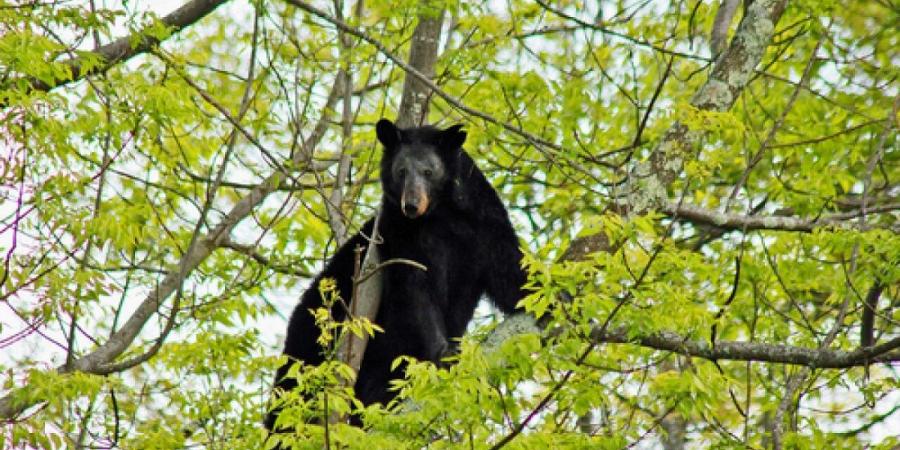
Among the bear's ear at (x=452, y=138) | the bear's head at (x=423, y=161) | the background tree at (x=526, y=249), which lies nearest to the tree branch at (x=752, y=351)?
the background tree at (x=526, y=249)

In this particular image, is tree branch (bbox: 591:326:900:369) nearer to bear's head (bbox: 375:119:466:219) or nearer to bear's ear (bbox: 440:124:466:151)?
bear's head (bbox: 375:119:466:219)

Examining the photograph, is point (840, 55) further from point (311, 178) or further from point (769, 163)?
point (311, 178)

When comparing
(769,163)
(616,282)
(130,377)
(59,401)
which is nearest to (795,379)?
(616,282)

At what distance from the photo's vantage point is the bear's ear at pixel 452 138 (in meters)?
9.34

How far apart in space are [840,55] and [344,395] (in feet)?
28.4

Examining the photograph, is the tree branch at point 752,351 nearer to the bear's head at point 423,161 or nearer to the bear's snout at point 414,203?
the bear's snout at point 414,203

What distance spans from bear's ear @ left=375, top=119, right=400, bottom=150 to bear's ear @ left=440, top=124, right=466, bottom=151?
406 mm

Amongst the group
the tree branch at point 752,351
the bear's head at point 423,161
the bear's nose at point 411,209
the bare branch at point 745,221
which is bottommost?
the tree branch at point 752,351

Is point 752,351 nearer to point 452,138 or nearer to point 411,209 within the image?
point 411,209

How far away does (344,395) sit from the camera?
6043 mm

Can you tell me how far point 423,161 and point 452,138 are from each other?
33 centimetres


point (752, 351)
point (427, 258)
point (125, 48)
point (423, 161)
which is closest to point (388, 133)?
point (423, 161)

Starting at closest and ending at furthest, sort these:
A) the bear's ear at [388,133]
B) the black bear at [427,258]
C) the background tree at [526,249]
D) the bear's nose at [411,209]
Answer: the background tree at [526,249]
the bear's nose at [411,209]
the black bear at [427,258]
the bear's ear at [388,133]

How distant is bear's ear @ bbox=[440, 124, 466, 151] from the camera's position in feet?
30.7
